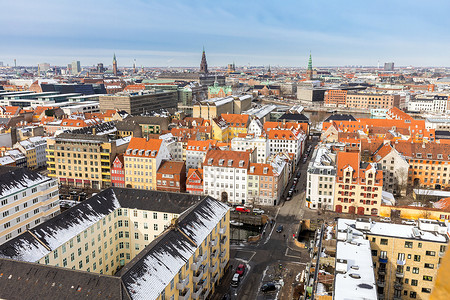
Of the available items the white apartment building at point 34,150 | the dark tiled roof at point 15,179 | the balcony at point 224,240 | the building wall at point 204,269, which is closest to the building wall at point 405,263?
the balcony at point 224,240

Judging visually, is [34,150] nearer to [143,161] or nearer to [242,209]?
[143,161]

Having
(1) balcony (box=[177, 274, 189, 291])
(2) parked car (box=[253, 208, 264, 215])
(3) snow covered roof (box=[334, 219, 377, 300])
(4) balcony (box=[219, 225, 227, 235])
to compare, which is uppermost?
(3) snow covered roof (box=[334, 219, 377, 300])

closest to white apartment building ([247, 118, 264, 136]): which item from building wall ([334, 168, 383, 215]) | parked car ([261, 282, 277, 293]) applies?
building wall ([334, 168, 383, 215])

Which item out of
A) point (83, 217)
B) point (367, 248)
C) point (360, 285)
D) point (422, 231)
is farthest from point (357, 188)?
point (83, 217)

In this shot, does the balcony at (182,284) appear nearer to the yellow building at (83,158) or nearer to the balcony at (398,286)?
the balcony at (398,286)

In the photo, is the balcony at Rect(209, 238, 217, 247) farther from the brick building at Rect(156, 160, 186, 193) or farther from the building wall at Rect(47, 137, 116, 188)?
the building wall at Rect(47, 137, 116, 188)

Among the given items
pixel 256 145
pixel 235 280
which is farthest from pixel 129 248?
pixel 256 145
